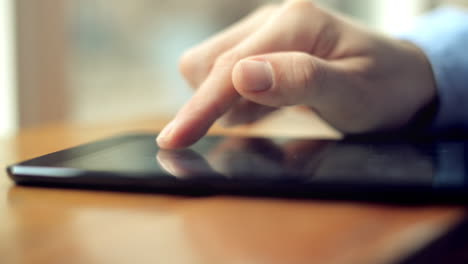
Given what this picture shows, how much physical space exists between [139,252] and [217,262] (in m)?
0.03

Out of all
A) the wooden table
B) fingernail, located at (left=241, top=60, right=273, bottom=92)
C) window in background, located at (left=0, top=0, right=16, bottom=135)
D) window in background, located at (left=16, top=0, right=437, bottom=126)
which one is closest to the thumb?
fingernail, located at (left=241, top=60, right=273, bottom=92)

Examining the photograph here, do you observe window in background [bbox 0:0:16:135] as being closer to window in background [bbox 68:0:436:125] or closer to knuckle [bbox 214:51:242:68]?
window in background [bbox 68:0:436:125]

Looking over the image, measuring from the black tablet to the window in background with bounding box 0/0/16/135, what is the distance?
0.78 m

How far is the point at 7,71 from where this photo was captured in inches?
42.1

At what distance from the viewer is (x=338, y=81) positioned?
448 mm

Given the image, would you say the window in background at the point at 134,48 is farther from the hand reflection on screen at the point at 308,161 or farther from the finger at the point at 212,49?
the hand reflection on screen at the point at 308,161

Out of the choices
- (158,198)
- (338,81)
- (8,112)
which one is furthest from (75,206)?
(8,112)

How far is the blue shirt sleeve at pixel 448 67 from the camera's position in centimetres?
56

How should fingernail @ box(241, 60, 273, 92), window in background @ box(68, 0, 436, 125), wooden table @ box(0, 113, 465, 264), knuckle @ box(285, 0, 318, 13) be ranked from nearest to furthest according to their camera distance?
wooden table @ box(0, 113, 465, 264) < fingernail @ box(241, 60, 273, 92) < knuckle @ box(285, 0, 318, 13) < window in background @ box(68, 0, 436, 125)

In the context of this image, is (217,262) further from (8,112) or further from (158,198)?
(8,112)

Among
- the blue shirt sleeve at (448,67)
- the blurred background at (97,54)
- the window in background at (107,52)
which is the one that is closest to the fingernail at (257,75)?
the blue shirt sleeve at (448,67)

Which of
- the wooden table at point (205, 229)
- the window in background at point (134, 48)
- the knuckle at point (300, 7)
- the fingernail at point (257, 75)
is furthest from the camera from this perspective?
the window in background at point (134, 48)

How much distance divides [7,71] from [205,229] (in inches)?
38.8

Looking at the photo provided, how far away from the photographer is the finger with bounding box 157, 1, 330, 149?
1.25 feet
